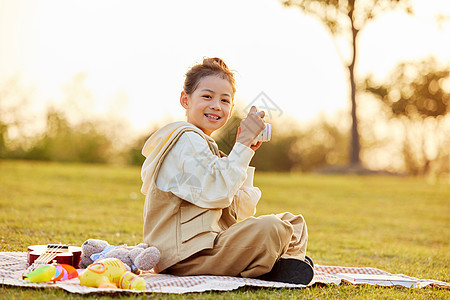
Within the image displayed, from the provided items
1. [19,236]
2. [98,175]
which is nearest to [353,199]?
[98,175]

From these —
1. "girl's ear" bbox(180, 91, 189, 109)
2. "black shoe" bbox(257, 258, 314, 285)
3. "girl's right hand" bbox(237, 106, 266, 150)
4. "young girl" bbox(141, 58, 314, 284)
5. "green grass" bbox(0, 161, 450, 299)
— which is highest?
"girl's ear" bbox(180, 91, 189, 109)

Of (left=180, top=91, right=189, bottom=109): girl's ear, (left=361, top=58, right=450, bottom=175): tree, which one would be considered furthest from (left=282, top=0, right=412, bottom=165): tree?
(left=180, top=91, right=189, bottom=109): girl's ear

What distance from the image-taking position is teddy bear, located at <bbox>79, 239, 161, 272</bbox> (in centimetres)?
314

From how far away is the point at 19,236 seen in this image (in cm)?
487

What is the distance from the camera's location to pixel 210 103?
3404 mm

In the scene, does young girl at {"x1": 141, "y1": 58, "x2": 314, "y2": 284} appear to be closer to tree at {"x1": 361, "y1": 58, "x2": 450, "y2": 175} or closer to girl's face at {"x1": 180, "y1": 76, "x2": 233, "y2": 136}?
girl's face at {"x1": 180, "y1": 76, "x2": 233, "y2": 136}

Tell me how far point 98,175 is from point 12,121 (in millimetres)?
5706

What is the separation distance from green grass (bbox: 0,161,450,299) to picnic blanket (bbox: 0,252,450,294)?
0.07m

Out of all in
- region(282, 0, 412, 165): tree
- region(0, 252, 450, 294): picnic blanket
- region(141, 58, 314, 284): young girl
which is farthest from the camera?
region(282, 0, 412, 165): tree

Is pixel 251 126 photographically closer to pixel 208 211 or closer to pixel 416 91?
pixel 208 211

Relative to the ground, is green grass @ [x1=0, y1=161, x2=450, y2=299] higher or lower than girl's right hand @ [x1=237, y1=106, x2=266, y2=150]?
lower

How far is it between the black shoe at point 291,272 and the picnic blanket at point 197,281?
0.23ft

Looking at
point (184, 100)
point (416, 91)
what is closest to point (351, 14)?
point (416, 91)

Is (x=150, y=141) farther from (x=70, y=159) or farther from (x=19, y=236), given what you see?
(x=70, y=159)
